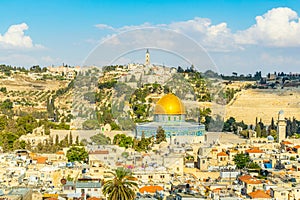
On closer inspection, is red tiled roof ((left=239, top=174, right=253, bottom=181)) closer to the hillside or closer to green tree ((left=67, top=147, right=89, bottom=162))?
green tree ((left=67, top=147, right=89, bottom=162))

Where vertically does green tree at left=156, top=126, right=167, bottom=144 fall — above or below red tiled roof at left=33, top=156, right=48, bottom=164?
above

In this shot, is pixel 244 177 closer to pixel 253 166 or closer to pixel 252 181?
A: pixel 252 181

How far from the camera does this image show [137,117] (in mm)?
24734

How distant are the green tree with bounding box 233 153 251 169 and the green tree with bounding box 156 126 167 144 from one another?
11.3 ft

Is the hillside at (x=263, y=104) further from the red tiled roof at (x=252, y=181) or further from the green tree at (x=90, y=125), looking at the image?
the red tiled roof at (x=252, y=181)

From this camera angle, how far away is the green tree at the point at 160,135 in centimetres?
1823

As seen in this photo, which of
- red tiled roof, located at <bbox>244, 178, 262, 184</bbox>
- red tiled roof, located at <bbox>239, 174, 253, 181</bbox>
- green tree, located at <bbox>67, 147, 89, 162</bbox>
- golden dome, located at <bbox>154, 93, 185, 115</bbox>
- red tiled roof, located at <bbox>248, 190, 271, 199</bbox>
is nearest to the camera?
red tiled roof, located at <bbox>248, 190, 271, 199</bbox>

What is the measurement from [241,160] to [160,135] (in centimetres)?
412

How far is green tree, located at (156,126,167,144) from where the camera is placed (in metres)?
18.2

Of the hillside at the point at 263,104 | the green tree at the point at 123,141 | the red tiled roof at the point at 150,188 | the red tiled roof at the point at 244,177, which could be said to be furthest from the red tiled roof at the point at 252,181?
the hillside at the point at 263,104

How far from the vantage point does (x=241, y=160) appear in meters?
14.9

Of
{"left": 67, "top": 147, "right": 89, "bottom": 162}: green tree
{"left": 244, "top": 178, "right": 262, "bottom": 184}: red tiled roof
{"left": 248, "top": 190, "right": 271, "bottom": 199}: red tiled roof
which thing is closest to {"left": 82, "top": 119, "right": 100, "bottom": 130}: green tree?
{"left": 67, "top": 147, "right": 89, "bottom": 162}: green tree

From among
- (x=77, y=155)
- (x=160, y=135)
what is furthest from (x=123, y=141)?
(x=77, y=155)

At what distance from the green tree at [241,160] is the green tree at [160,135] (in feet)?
11.3
